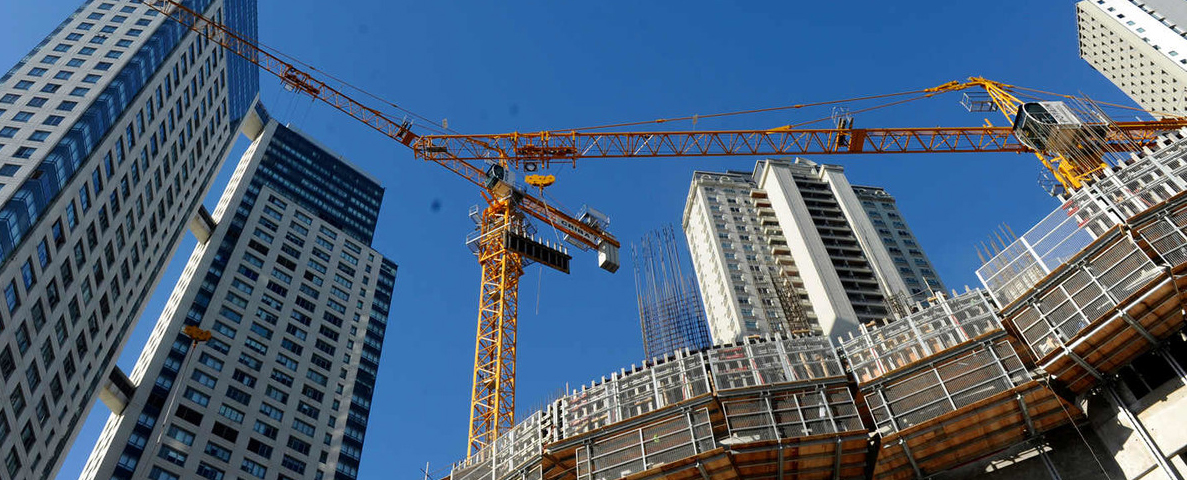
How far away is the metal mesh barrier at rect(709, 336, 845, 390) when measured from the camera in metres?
34.3

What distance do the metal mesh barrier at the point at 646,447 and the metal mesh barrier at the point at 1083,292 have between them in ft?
41.7

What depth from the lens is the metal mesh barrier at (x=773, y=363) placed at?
3434 centimetres

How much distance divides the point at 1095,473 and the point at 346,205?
357ft

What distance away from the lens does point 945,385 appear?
3112cm

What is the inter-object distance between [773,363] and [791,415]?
303cm

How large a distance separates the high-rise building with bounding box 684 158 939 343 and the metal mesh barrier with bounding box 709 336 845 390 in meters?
45.2

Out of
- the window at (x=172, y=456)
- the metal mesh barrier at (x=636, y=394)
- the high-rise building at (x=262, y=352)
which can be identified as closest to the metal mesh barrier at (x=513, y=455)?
the metal mesh barrier at (x=636, y=394)

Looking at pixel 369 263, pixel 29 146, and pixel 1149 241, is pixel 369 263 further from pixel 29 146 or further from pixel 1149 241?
pixel 1149 241

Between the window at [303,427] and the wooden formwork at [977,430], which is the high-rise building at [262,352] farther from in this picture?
the wooden formwork at [977,430]

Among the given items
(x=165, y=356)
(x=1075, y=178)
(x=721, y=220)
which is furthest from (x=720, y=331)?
(x=165, y=356)

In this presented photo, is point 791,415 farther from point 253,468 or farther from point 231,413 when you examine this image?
point 231,413

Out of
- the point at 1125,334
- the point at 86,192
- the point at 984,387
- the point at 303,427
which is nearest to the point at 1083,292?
the point at 1125,334

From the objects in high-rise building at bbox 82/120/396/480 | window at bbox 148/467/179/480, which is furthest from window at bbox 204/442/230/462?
→ window at bbox 148/467/179/480

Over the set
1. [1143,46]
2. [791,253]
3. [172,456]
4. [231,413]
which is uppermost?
[1143,46]
